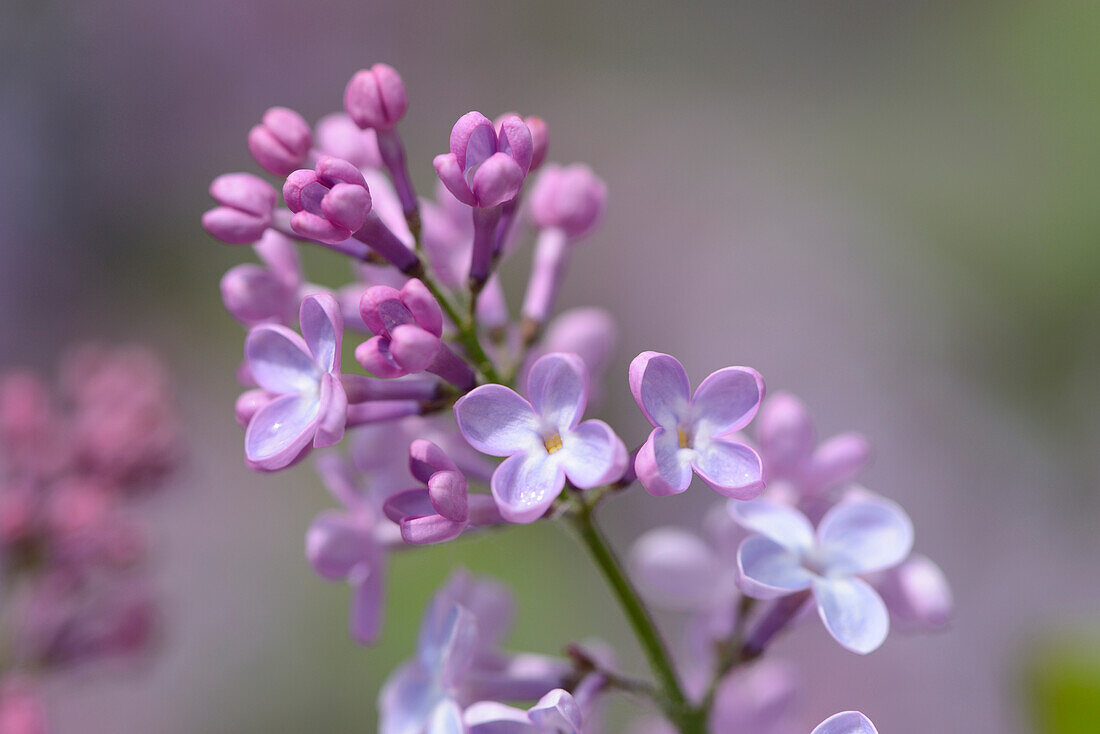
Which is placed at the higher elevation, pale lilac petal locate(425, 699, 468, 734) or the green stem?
the green stem

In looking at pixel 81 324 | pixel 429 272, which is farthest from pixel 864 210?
pixel 429 272

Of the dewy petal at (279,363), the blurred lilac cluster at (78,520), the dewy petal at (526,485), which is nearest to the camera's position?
the dewy petal at (526,485)

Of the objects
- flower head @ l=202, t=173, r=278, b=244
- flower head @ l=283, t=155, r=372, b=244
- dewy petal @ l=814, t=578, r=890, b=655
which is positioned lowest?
dewy petal @ l=814, t=578, r=890, b=655

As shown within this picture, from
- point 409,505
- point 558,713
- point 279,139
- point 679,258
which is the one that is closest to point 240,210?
point 279,139

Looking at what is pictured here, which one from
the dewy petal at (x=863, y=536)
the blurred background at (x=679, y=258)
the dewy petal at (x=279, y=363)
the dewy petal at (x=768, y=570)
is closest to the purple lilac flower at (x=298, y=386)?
the dewy petal at (x=279, y=363)

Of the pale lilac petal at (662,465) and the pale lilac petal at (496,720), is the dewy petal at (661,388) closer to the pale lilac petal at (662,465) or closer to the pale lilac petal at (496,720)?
the pale lilac petal at (662,465)

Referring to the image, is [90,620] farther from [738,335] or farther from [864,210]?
[864,210]

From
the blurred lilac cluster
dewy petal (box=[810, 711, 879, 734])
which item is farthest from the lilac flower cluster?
the blurred lilac cluster

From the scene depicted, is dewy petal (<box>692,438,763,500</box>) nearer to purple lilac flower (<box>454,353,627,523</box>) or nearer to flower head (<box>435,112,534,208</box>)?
purple lilac flower (<box>454,353,627,523</box>)
